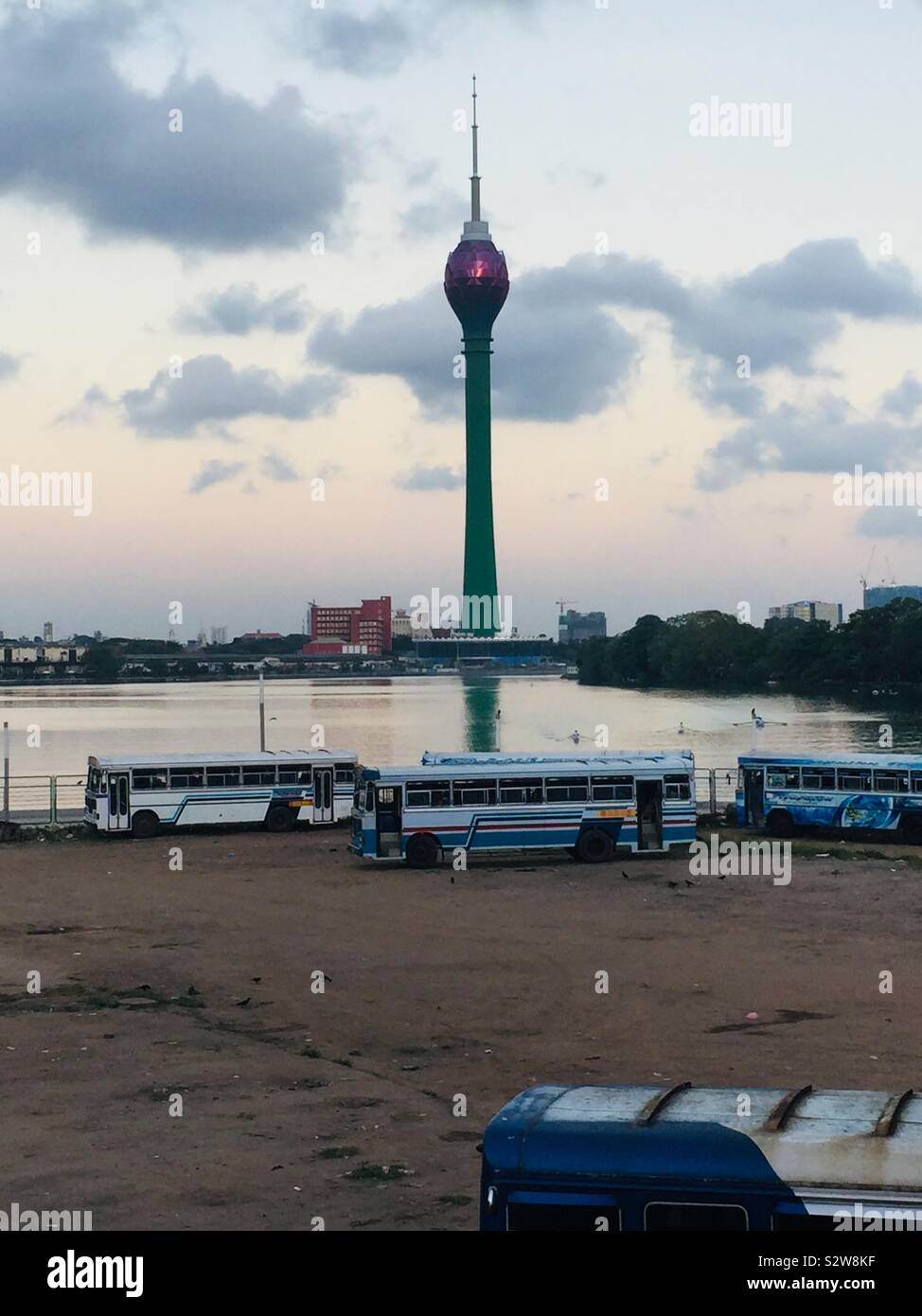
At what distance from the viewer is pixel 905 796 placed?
43.3 metres

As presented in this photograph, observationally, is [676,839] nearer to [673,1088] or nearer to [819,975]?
[819,975]

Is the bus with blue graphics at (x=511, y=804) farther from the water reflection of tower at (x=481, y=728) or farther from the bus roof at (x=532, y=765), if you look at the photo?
the water reflection of tower at (x=481, y=728)

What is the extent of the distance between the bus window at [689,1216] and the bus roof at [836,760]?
1393 inches

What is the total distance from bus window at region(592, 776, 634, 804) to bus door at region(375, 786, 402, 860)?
5.19m

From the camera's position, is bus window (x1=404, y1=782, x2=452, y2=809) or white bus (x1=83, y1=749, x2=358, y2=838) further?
white bus (x1=83, y1=749, x2=358, y2=838)

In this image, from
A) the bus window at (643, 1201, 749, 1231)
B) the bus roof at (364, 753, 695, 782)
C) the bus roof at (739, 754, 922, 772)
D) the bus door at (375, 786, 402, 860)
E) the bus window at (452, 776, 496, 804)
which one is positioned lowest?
the bus door at (375, 786, 402, 860)

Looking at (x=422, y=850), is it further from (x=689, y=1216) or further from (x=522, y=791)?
(x=689, y=1216)

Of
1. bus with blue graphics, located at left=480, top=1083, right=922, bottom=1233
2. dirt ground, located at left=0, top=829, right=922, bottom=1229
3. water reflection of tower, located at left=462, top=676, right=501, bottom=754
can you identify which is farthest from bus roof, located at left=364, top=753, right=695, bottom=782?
water reflection of tower, located at left=462, top=676, right=501, bottom=754

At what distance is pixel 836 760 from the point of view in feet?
147

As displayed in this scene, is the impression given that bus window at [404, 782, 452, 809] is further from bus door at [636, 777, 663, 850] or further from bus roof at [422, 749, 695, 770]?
bus door at [636, 777, 663, 850]

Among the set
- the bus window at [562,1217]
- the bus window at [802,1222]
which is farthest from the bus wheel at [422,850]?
the bus window at [802,1222]

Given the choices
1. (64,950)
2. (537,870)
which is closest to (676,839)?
(537,870)

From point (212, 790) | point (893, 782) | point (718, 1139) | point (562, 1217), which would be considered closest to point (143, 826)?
point (212, 790)

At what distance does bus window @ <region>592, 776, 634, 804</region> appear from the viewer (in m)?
40.8
